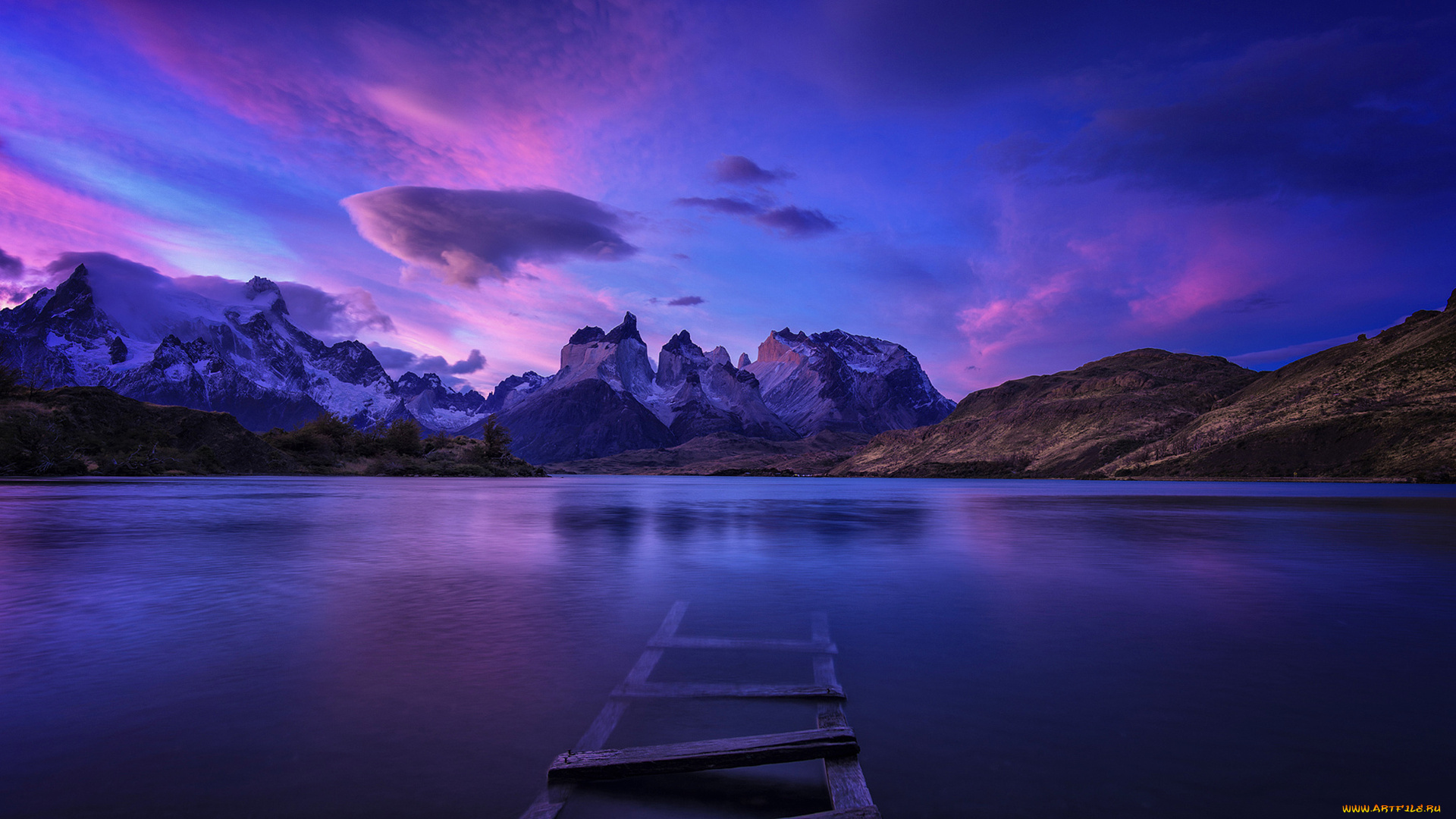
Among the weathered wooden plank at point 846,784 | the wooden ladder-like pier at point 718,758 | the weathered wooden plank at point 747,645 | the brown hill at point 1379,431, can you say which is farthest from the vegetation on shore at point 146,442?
the brown hill at point 1379,431

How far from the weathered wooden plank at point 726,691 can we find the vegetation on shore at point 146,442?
13505 centimetres

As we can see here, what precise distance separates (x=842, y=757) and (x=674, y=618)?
352 inches

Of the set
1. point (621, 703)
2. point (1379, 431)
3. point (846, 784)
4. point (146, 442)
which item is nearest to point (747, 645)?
point (621, 703)

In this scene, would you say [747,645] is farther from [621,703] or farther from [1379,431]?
[1379,431]

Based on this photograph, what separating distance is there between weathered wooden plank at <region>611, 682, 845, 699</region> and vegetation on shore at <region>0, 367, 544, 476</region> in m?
135

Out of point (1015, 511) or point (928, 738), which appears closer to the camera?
point (928, 738)

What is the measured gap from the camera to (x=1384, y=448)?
167625 mm

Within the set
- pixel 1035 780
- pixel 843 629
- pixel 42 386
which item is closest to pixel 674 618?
pixel 843 629

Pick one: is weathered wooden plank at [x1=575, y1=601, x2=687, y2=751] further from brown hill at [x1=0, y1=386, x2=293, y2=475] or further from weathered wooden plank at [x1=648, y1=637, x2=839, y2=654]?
brown hill at [x1=0, y1=386, x2=293, y2=475]

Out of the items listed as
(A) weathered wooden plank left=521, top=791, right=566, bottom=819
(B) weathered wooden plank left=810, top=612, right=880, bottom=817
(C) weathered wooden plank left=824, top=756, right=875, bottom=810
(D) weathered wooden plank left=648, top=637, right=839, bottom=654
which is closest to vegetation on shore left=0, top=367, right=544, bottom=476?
(D) weathered wooden plank left=648, top=637, right=839, bottom=654

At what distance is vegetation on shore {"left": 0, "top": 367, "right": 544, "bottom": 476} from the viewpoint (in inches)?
4053

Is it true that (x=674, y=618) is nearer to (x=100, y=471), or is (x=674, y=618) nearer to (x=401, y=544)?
(x=401, y=544)

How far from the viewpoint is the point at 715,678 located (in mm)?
10367

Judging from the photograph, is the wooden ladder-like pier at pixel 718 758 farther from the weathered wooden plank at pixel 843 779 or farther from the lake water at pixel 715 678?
the lake water at pixel 715 678
